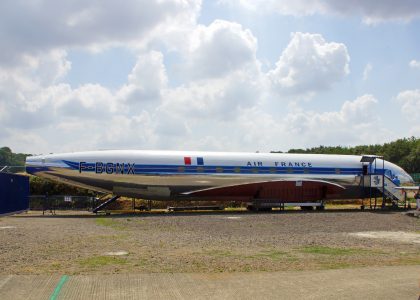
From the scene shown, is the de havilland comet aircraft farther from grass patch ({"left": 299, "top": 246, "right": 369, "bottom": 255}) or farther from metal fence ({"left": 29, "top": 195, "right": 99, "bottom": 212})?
grass patch ({"left": 299, "top": 246, "right": 369, "bottom": 255})

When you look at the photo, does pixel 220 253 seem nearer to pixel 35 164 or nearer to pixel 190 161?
pixel 190 161

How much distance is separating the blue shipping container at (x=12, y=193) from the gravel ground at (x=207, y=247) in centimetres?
247

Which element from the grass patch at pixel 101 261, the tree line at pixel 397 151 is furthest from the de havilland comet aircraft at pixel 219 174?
the tree line at pixel 397 151

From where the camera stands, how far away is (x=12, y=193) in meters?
9.05

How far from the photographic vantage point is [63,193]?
4678 cm

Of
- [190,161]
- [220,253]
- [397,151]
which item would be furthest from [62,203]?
[397,151]

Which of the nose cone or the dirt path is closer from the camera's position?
the dirt path

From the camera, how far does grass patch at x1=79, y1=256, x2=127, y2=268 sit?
42.1 ft

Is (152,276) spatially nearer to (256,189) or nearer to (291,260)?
(291,260)

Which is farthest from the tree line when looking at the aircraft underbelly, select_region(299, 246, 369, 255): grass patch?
select_region(299, 246, 369, 255): grass patch

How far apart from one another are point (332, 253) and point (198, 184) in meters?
21.9

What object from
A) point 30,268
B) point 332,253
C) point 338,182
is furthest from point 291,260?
point 338,182

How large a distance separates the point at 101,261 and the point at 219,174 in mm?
23504

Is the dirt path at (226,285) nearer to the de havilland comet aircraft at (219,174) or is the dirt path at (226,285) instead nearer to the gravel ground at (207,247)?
the gravel ground at (207,247)
